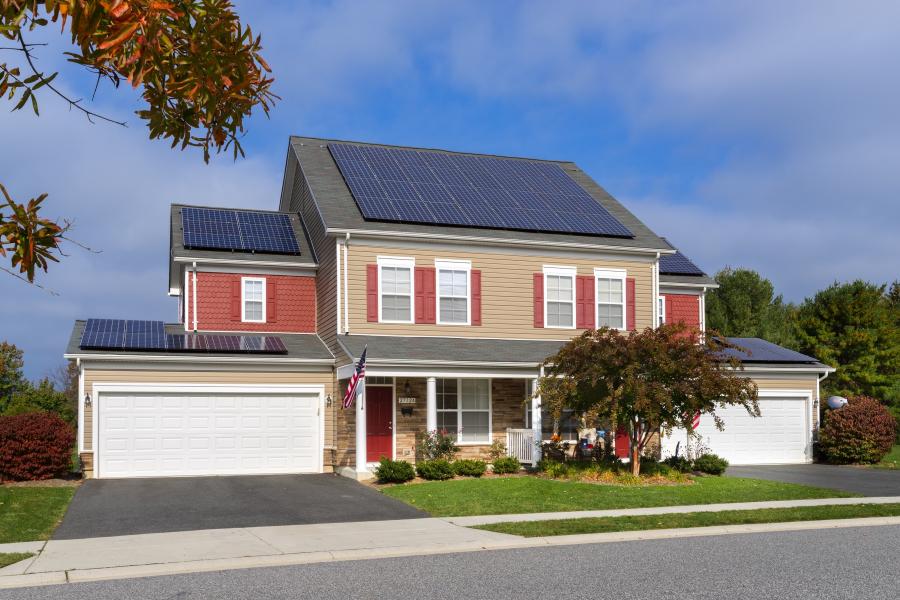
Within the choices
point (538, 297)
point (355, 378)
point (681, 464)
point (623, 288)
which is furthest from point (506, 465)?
point (623, 288)

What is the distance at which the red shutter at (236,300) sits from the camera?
25703mm

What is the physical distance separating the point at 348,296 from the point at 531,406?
18.2ft

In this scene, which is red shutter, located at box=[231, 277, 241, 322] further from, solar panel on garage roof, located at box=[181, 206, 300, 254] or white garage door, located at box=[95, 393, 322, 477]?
white garage door, located at box=[95, 393, 322, 477]

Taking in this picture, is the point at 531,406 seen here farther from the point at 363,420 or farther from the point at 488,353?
the point at 363,420

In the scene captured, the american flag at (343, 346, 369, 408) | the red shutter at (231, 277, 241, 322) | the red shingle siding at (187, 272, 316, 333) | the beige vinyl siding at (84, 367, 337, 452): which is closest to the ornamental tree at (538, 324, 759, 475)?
the american flag at (343, 346, 369, 408)

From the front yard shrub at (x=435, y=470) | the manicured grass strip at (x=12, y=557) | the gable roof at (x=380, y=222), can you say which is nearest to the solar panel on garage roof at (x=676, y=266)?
the gable roof at (x=380, y=222)

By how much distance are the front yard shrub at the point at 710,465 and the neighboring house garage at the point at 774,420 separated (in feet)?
13.1

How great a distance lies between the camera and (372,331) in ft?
78.7

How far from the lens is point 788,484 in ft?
67.6

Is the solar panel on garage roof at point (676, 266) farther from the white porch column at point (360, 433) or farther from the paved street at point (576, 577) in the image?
the paved street at point (576, 577)

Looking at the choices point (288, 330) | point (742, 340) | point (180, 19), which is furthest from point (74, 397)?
point (180, 19)

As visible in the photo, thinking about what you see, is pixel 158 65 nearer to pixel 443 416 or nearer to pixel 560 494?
pixel 560 494

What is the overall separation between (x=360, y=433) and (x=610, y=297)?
337 inches

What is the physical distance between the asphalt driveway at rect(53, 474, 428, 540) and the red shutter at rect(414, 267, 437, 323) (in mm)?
4867
